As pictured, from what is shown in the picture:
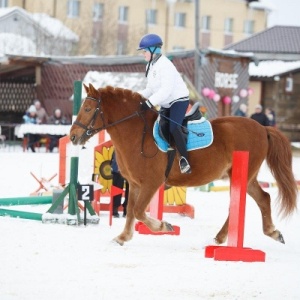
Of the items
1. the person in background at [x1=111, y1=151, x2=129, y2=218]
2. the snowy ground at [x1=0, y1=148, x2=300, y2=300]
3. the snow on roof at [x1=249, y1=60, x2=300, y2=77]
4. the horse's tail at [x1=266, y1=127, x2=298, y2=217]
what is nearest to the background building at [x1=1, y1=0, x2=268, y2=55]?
the snow on roof at [x1=249, y1=60, x2=300, y2=77]

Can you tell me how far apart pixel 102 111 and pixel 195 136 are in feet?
3.46

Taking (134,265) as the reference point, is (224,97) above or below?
above

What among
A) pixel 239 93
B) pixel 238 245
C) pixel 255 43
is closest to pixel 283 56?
pixel 255 43

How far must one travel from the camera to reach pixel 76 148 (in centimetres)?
1005

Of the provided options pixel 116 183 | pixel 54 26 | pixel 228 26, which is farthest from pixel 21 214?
pixel 228 26

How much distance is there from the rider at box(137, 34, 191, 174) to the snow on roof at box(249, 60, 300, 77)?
28.3m

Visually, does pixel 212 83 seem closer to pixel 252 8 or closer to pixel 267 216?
pixel 267 216

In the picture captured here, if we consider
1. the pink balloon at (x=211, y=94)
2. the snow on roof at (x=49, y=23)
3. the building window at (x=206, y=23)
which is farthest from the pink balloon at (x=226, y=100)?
the building window at (x=206, y=23)

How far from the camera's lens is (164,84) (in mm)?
8695

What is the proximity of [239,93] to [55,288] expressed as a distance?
2333 cm

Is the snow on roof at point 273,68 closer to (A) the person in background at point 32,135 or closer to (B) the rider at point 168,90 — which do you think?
(A) the person in background at point 32,135

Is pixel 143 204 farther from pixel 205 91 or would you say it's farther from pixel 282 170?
pixel 205 91

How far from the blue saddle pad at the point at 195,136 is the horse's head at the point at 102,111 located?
→ 0.37 meters

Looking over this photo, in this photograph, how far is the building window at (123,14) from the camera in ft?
194
